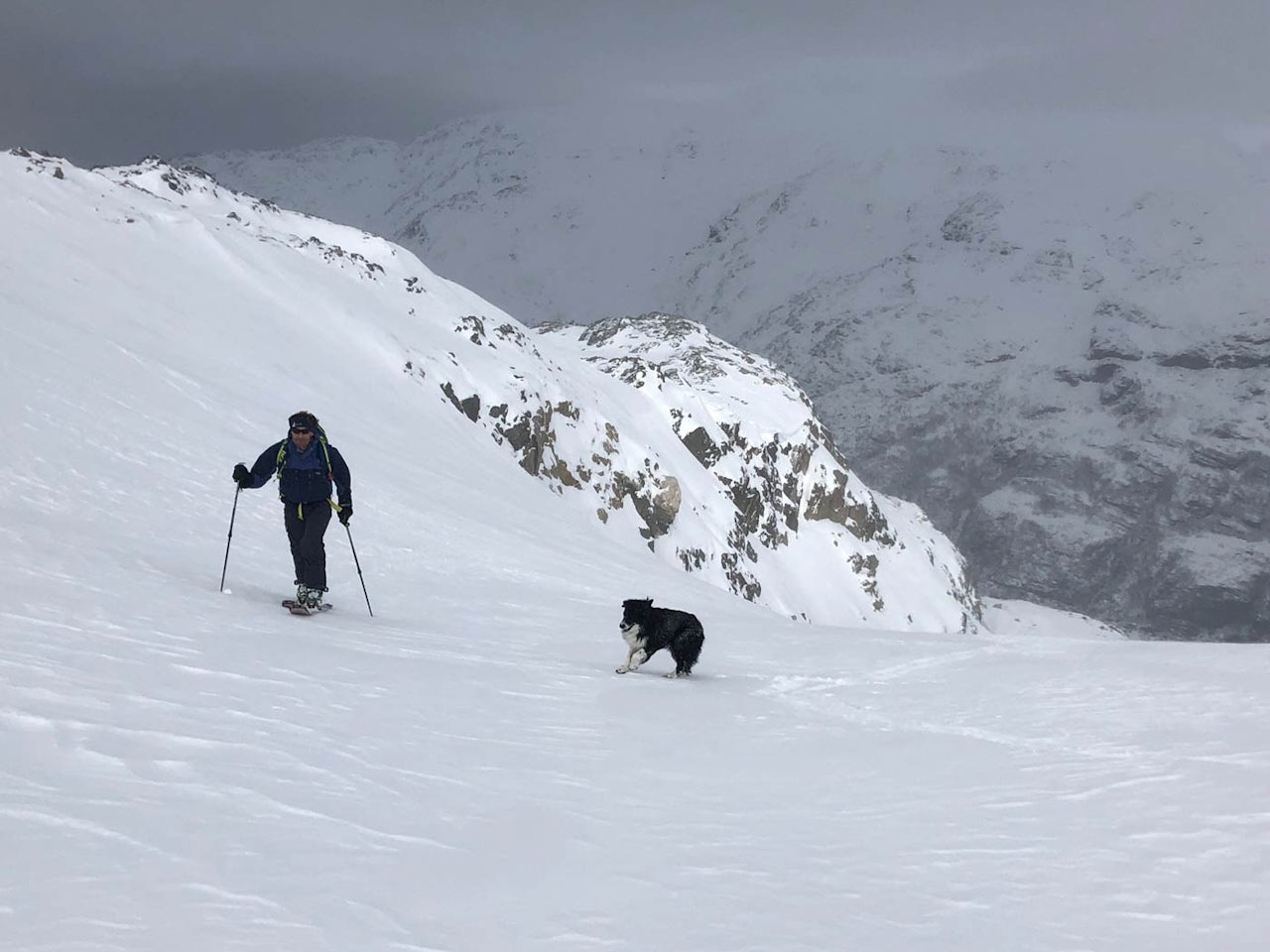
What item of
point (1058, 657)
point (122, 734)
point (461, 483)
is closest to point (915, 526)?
point (461, 483)

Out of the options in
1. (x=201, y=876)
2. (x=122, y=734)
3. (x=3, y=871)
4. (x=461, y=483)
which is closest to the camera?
(x=3, y=871)

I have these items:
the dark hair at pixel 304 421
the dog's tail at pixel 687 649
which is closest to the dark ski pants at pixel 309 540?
the dark hair at pixel 304 421

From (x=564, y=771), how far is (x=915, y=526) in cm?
13859

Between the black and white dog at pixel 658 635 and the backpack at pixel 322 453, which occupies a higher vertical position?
the backpack at pixel 322 453

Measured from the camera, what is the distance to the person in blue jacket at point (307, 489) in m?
11.6

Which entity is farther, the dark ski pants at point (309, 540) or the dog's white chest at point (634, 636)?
the dark ski pants at point (309, 540)

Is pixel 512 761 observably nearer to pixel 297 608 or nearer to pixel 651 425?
pixel 297 608

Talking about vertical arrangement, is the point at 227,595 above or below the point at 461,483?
below

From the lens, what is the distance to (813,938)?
163 inches

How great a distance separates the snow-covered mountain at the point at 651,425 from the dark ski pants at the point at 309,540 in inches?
1160

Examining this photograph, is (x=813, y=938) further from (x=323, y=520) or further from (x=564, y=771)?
(x=323, y=520)

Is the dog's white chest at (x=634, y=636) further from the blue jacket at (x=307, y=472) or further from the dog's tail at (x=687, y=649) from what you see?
the blue jacket at (x=307, y=472)

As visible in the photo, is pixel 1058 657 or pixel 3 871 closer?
pixel 3 871

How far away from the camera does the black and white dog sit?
36.1 ft
